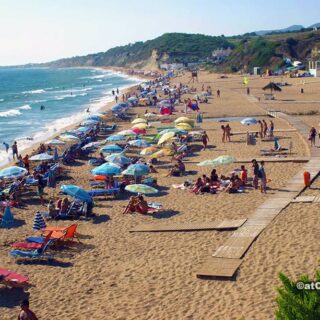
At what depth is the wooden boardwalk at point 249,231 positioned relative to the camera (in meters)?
10.7

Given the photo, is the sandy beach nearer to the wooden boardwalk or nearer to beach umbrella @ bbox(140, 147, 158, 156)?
the wooden boardwalk

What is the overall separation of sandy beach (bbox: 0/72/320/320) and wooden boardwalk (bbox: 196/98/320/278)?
0.18 m

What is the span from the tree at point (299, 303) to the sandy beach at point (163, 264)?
396cm

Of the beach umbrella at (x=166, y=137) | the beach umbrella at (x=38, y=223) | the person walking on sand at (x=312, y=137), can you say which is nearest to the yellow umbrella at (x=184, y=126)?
the beach umbrella at (x=166, y=137)

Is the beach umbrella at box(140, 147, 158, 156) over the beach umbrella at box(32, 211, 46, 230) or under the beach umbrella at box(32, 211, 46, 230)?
over

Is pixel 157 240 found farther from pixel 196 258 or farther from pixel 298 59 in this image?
pixel 298 59

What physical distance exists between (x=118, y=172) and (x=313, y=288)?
13529mm

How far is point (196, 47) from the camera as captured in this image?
177 meters

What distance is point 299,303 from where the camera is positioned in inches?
191

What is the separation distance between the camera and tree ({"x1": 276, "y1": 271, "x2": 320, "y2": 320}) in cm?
482

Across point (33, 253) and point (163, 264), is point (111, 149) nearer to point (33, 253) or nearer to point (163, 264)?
point (33, 253)

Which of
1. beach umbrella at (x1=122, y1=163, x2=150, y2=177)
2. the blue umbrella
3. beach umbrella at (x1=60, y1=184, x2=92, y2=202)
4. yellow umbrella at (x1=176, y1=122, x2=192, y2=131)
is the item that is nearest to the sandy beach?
beach umbrella at (x1=60, y1=184, x2=92, y2=202)

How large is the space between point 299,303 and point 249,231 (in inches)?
312

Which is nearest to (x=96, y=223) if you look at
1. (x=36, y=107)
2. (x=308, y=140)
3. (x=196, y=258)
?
(x=196, y=258)
